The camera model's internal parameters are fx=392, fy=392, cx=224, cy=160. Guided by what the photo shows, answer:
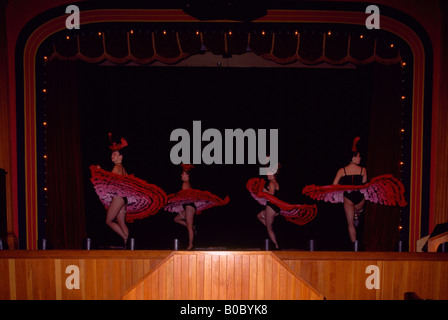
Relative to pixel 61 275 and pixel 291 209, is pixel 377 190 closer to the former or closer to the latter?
pixel 291 209

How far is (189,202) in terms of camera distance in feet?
21.2

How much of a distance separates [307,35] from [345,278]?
12.7ft

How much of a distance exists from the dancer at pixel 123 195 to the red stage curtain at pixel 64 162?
36.2 inches

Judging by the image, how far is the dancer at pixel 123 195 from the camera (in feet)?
18.9

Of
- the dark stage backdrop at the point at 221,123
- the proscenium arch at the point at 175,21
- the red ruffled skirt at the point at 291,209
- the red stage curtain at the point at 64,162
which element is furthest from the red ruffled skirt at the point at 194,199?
the proscenium arch at the point at 175,21

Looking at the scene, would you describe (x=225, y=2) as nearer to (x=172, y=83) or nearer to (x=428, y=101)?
(x=172, y=83)

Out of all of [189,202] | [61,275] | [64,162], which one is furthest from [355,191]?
[64,162]

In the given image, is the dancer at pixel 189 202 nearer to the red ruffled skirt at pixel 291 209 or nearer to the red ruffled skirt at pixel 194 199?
the red ruffled skirt at pixel 194 199

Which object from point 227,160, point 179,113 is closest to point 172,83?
point 179,113

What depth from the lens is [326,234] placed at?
7566mm

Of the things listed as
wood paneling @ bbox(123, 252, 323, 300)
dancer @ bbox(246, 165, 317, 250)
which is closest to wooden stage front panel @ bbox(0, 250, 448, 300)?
wood paneling @ bbox(123, 252, 323, 300)

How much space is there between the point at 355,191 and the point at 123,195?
3658 mm

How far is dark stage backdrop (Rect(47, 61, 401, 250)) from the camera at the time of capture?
7340 millimetres

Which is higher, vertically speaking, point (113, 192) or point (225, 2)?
point (225, 2)
